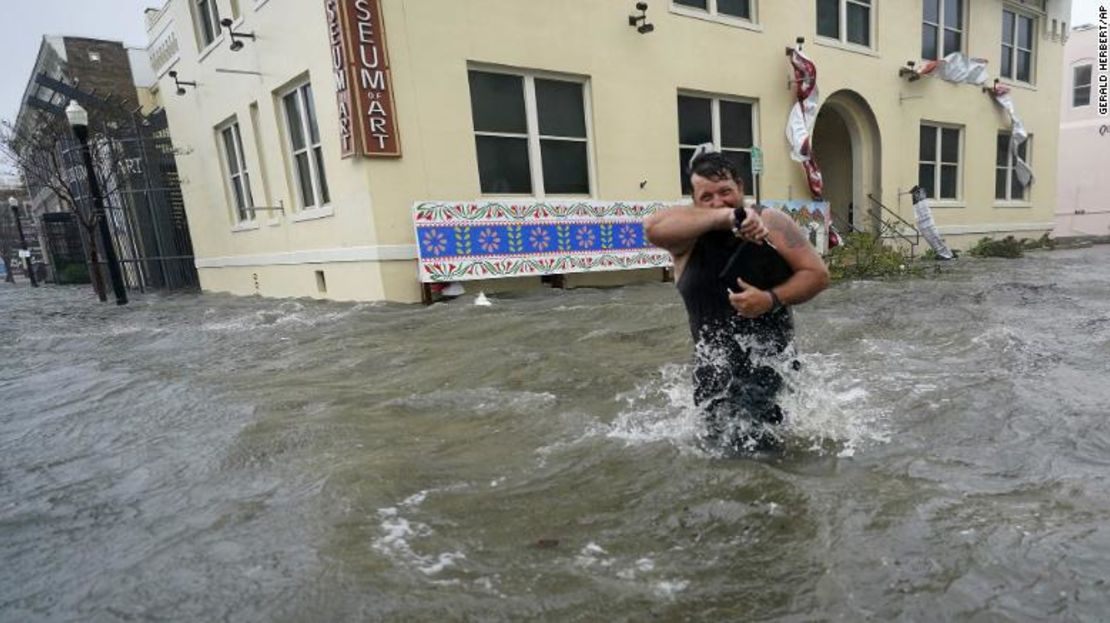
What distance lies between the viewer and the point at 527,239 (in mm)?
9102

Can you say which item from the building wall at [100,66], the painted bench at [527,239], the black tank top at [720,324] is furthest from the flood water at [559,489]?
the building wall at [100,66]

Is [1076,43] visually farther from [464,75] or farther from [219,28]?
[219,28]

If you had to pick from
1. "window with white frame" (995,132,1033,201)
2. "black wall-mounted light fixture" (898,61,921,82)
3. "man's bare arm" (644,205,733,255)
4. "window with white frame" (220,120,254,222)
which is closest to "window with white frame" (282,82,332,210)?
"window with white frame" (220,120,254,222)

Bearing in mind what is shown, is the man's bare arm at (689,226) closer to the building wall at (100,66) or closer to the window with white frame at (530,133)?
the window with white frame at (530,133)

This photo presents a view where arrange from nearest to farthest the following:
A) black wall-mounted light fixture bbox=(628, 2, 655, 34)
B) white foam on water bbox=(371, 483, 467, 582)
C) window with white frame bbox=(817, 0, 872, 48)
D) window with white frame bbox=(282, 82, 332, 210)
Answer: white foam on water bbox=(371, 483, 467, 582) < window with white frame bbox=(282, 82, 332, 210) < black wall-mounted light fixture bbox=(628, 2, 655, 34) < window with white frame bbox=(817, 0, 872, 48)

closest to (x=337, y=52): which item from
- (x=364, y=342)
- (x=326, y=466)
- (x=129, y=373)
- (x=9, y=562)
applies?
(x=364, y=342)

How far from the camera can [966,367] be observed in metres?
4.36

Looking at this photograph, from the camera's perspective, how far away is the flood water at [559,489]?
74.1 inches

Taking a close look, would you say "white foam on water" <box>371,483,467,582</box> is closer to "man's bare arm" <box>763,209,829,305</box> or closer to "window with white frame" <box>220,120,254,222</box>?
"man's bare arm" <box>763,209,829,305</box>

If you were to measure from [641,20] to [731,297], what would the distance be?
29.3 ft

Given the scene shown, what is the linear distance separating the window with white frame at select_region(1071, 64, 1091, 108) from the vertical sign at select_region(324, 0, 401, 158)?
30.4 m

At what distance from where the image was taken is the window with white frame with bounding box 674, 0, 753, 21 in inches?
433

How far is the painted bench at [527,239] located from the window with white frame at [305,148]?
2.12 metres

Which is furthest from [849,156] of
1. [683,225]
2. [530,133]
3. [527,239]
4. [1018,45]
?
[683,225]
